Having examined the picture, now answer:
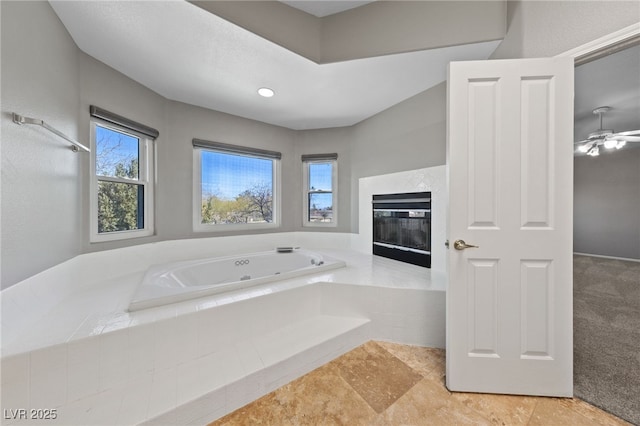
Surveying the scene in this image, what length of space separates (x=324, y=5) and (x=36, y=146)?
211 centimetres

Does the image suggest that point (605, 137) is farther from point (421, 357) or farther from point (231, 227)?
point (231, 227)

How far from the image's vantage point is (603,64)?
210 cm

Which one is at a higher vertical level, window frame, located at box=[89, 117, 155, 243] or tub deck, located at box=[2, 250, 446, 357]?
window frame, located at box=[89, 117, 155, 243]

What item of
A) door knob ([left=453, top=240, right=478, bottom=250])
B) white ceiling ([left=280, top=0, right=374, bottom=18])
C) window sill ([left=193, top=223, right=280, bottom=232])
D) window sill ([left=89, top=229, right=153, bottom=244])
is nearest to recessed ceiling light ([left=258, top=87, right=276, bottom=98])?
white ceiling ([left=280, top=0, right=374, bottom=18])

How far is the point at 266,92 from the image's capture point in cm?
238

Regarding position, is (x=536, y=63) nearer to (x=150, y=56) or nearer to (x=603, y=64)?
(x=603, y=64)

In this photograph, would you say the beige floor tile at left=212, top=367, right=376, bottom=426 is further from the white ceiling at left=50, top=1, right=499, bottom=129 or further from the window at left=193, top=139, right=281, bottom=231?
the white ceiling at left=50, top=1, right=499, bottom=129

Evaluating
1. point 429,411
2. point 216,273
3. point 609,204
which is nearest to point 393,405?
point 429,411

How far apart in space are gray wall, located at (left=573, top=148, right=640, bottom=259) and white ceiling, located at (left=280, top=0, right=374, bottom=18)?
564cm

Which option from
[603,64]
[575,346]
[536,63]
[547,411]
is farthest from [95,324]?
[603,64]

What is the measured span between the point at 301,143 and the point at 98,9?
2303 millimetres

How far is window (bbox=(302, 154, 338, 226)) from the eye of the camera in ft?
11.3

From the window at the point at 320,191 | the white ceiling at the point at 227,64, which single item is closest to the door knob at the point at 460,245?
the white ceiling at the point at 227,64

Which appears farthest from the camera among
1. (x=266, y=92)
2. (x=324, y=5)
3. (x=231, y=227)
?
(x=231, y=227)
